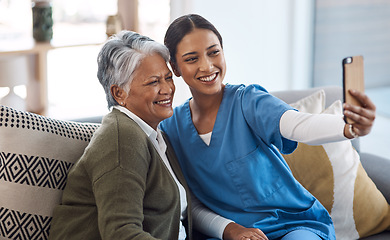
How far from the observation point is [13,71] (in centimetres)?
297

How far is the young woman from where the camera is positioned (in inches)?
67.1

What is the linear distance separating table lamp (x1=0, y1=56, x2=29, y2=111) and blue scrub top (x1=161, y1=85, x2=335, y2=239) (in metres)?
1.47

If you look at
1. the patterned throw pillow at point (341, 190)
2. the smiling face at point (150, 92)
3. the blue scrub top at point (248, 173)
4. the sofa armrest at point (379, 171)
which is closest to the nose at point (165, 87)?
the smiling face at point (150, 92)

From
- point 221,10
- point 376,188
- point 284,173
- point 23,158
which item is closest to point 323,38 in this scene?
point 221,10

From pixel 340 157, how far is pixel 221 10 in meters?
2.02

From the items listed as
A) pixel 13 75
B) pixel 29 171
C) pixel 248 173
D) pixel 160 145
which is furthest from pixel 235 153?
pixel 13 75

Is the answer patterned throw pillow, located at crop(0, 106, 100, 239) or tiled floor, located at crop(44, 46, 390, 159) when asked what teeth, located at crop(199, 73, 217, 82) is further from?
tiled floor, located at crop(44, 46, 390, 159)

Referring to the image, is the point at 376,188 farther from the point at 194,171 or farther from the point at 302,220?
the point at 194,171

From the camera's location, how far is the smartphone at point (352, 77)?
4.18ft

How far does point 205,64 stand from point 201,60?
0.02 m

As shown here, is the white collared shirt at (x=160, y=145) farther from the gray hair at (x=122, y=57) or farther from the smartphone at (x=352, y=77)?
the smartphone at (x=352, y=77)

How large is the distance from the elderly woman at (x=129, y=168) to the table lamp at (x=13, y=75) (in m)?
1.47

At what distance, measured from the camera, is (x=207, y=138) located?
1783 mm

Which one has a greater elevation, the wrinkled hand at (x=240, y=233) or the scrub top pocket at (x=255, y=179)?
the scrub top pocket at (x=255, y=179)
